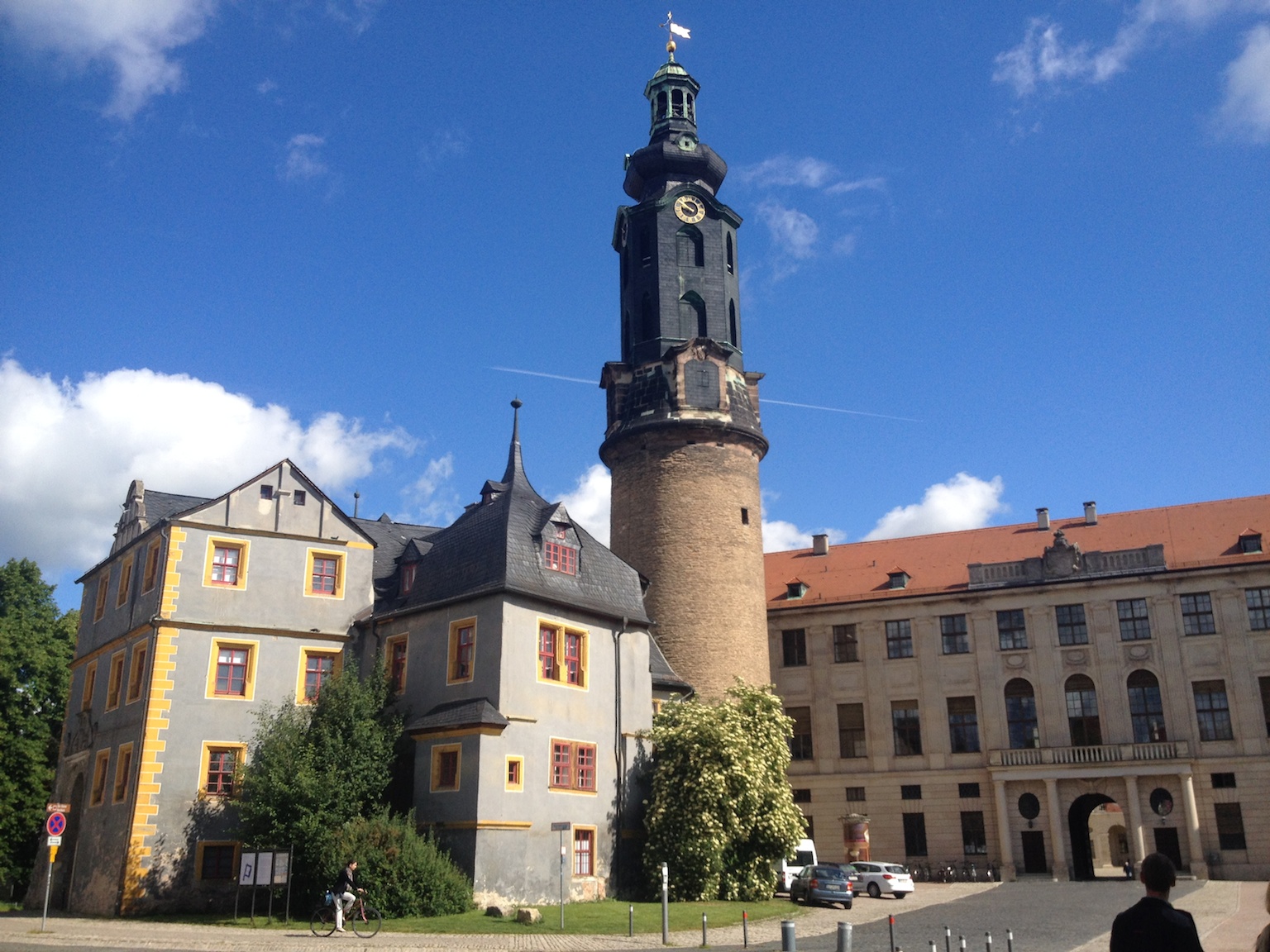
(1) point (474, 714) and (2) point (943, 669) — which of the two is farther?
(2) point (943, 669)

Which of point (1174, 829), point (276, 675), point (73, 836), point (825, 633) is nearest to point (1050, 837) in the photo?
point (1174, 829)

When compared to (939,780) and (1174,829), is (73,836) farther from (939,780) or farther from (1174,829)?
(1174,829)

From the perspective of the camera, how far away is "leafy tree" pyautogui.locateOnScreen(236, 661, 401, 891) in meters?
26.2

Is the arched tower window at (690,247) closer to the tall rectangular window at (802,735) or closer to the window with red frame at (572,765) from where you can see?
the tall rectangular window at (802,735)

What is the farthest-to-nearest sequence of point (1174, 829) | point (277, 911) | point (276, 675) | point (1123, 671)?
point (1123, 671), point (1174, 829), point (276, 675), point (277, 911)

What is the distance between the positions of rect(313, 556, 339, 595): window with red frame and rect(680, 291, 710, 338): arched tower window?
18180mm

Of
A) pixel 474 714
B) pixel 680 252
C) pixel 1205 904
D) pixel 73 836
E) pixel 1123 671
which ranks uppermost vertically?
pixel 680 252

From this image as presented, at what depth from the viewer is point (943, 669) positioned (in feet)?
161

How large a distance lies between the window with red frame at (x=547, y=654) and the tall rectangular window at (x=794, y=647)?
2287 cm

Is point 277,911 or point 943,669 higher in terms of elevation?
point 943,669

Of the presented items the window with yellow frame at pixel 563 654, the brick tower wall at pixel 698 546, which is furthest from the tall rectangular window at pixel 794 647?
the window with yellow frame at pixel 563 654

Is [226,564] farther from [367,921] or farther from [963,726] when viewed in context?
[963,726]

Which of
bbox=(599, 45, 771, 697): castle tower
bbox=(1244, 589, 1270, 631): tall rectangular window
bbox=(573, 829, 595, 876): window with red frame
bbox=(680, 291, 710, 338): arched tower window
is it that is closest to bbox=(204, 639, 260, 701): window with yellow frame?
bbox=(573, 829, 595, 876): window with red frame

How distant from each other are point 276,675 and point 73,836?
794 centimetres
